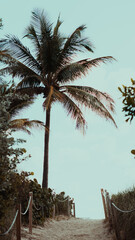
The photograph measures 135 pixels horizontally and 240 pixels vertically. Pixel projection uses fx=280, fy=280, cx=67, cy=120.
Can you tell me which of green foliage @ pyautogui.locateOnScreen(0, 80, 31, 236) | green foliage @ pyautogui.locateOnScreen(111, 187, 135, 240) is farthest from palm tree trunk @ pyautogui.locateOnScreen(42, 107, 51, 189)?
green foliage @ pyautogui.locateOnScreen(0, 80, 31, 236)

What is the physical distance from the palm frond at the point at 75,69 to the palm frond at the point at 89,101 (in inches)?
38.4

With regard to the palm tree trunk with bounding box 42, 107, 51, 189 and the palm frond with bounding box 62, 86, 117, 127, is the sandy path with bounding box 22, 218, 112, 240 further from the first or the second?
Result: the palm frond with bounding box 62, 86, 117, 127

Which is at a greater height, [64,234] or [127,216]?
[127,216]

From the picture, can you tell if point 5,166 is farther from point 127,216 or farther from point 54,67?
point 54,67

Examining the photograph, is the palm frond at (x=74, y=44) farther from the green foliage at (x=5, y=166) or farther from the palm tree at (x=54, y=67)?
the green foliage at (x=5, y=166)

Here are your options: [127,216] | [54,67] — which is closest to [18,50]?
[54,67]

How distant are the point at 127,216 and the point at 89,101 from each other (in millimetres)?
9065

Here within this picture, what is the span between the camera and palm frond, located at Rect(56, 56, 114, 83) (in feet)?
50.7

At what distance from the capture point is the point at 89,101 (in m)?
15.1

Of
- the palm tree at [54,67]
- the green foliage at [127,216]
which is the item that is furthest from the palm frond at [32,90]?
the green foliage at [127,216]

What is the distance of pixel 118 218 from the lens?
7.19 m

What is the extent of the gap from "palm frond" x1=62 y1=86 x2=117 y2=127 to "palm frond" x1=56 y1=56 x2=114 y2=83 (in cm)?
98

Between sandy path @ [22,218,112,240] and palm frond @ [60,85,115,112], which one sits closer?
sandy path @ [22,218,112,240]

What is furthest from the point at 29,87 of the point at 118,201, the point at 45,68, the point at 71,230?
the point at 118,201
